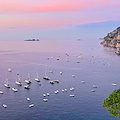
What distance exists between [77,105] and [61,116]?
11639 millimetres

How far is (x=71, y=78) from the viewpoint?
4951 inches

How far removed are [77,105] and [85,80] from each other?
41532 millimetres

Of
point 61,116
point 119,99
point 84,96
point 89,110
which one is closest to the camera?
point 119,99

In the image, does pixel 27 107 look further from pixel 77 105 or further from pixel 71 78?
pixel 71 78

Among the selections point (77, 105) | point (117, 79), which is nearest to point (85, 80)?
point (117, 79)

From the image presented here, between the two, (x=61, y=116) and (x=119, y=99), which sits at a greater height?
(x=119, y=99)

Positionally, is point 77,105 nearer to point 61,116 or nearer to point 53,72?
point 61,116

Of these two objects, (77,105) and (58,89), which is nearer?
(77,105)

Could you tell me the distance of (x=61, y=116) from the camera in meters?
70.1

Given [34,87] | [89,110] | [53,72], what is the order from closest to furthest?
[89,110] < [34,87] < [53,72]

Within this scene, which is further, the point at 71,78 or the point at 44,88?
the point at 71,78

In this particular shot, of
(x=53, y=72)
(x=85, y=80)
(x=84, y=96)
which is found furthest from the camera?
(x=53, y=72)

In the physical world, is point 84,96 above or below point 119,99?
below

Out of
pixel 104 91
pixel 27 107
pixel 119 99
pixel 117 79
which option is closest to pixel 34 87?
pixel 27 107
